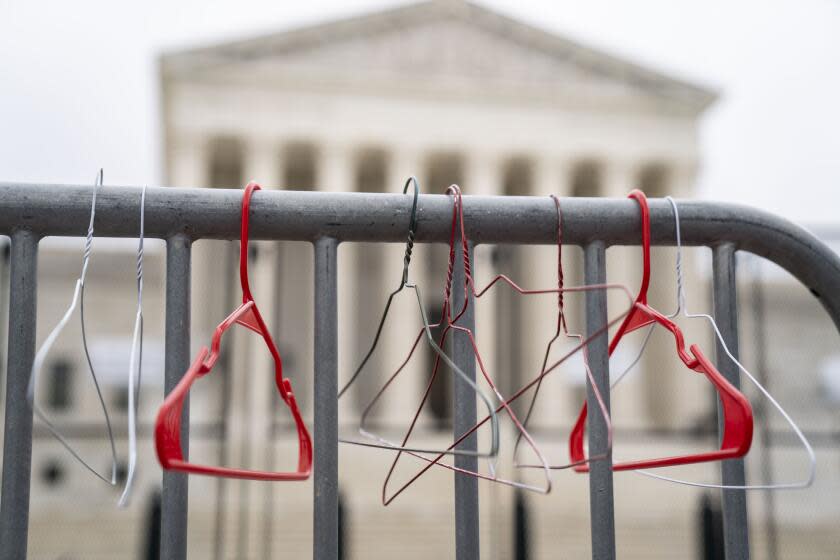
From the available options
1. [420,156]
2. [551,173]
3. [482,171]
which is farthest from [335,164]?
[551,173]

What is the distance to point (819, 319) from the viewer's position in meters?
14.7

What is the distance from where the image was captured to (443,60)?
1085 inches

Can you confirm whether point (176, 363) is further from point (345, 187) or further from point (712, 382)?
point (345, 187)

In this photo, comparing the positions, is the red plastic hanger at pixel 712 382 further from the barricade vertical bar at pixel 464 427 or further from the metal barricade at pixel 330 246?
the barricade vertical bar at pixel 464 427

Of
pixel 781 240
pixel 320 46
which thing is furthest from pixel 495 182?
pixel 781 240

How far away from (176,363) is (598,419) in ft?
2.28

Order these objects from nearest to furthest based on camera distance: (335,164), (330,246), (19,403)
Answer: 1. (19,403)
2. (330,246)
3. (335,164)

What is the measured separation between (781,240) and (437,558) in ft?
38.5

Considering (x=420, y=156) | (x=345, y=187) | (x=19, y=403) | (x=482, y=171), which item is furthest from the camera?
(x=482, y=171)

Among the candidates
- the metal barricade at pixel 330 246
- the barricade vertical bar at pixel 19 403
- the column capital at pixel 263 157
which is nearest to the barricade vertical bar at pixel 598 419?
the metal barricade at pixel 330 246

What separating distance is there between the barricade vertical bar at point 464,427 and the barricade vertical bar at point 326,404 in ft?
0.64

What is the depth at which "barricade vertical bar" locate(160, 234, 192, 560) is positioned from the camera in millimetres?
1281

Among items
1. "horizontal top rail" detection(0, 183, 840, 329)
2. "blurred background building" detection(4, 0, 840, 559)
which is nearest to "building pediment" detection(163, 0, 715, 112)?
"blurred background building" detection(4, 0, 840, 559)

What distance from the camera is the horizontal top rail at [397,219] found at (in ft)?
4.28
